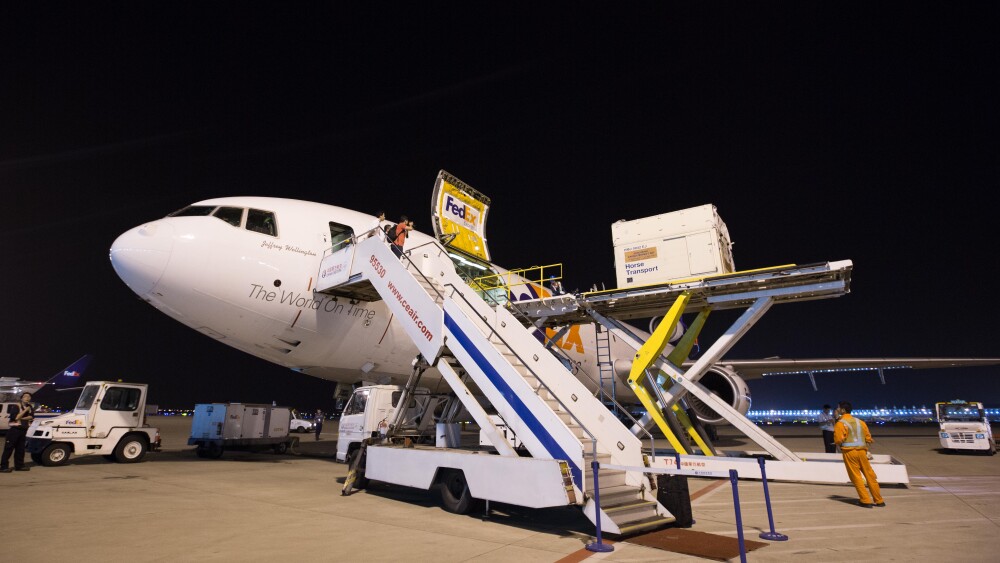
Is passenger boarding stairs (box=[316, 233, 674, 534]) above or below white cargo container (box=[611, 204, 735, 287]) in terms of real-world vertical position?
below

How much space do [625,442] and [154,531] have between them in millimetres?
6280

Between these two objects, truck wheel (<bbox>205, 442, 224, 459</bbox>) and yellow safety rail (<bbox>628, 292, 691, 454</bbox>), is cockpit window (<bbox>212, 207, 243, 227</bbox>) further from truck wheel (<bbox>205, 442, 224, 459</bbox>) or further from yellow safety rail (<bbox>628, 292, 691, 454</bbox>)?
truck wheel (<bbox>205, 442, 224, 459</bbox>)

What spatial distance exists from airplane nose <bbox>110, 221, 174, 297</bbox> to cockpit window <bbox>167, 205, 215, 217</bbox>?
2.53 ft

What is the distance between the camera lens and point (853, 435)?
28.9 ft

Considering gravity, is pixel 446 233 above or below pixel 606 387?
above

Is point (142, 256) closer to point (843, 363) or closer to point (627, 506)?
point (627, 506)

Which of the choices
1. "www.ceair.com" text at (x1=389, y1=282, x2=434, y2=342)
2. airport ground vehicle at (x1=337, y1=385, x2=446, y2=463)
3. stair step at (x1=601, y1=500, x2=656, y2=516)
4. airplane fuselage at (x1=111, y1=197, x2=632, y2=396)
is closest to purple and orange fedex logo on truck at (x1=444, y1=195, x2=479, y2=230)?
airplane fuselage at (x1=111, y1=197, x2=632, y2=396)

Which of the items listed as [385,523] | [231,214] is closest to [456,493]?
[385,523]

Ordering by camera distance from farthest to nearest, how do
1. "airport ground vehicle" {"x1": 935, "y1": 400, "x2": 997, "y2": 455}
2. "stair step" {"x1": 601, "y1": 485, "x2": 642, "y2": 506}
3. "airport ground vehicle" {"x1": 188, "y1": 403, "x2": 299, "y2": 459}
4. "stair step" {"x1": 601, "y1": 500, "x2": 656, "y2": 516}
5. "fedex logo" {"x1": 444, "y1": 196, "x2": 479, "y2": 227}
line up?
1. "airport ground vehicle" {"x1": 935, "y1": 400, "x2": 997, "y2": 455}
2. "airport ground vehicle" {"x1": 188, "y1": 403, "x2": 299, "y2": 459}
3. "fedex logo" {"x1": 444, "y1": 196, "x2": 479, "y2": 227}
4. "stair step" {"x1": 601, "y1": 485, "x2": 642, "y2": 506}
5. "stair step" {"x1": 601, "y1": 500, "x2": 656, "y2": 516}

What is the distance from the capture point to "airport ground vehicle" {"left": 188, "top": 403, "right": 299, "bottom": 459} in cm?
1662

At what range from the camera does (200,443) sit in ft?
55.2

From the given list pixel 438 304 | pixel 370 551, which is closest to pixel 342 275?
pixel 438 304

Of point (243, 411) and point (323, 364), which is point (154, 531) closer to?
point (323, 364)

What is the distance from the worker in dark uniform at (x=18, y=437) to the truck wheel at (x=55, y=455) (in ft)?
2.38
